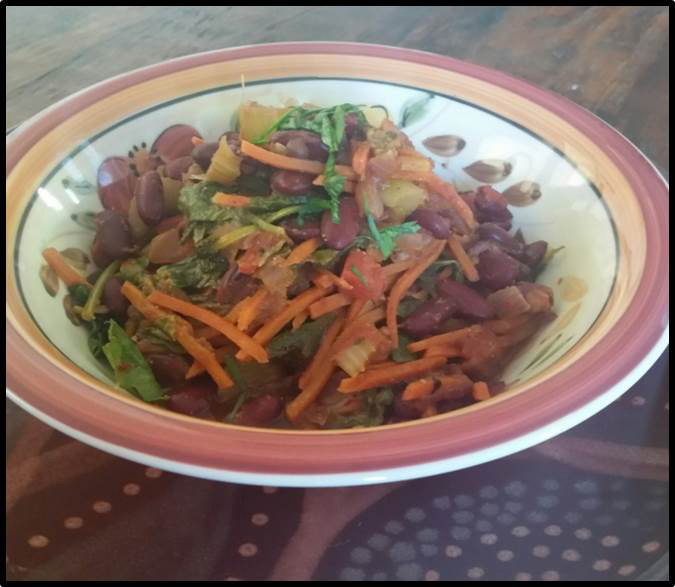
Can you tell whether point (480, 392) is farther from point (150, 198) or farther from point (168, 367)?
point (150, 198)

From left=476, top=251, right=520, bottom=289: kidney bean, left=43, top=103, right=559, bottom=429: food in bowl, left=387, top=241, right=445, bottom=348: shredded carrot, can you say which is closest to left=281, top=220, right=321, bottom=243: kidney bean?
left=43, top=103, right=559, bottom=429: food in bowl

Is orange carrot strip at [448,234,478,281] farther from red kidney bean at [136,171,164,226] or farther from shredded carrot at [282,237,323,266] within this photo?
red kidney bean at [136,171,164,226]

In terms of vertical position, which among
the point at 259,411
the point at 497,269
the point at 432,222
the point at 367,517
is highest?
the point at 432,222

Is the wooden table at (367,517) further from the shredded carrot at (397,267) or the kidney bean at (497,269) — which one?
the shredded carrot at (397,267)

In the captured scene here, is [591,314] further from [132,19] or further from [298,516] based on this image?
[132,19]

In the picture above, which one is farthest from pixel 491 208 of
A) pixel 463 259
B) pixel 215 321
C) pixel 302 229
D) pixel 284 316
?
pixel 215 321

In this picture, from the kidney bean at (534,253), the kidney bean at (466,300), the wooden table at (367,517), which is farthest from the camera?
the kidney bean at (534,253)

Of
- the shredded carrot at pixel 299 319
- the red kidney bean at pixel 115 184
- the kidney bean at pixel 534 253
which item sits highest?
the red kidney bean at pixel 115 184

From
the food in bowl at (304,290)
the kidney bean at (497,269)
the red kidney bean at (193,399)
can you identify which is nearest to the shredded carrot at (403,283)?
the food in bowl at (304,290)
